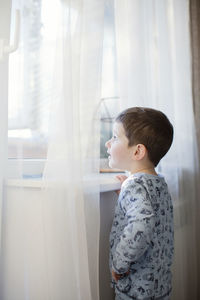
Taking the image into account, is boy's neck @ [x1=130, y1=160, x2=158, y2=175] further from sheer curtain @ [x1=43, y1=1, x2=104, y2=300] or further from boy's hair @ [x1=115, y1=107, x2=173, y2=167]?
sheer curtain @ [x1=43, y1=1, x2=104, y2=300]

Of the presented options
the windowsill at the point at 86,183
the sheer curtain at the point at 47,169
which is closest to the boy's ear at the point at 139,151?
the windowsill at the point at 86,183

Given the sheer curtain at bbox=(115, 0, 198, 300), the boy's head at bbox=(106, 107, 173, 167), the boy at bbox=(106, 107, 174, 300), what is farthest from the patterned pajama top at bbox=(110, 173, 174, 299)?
the sheer curtain at bbox=(115, 0, 198, 300)

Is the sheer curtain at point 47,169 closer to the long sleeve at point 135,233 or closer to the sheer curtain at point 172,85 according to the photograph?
the long sleeve at point 135,233

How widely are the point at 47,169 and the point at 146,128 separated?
0.41m

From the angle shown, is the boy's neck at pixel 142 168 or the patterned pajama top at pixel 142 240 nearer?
the patterned pajama top at pixel 142 240

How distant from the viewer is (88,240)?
38.5 inches

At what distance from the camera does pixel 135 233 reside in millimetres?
962

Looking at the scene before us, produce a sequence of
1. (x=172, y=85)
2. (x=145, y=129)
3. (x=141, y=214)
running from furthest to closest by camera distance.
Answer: (x=172, y=85)
(x=145, y=129)
(x=141, y=214)

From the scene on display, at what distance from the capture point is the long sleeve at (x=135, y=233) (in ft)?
3.16

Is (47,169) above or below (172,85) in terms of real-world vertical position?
below

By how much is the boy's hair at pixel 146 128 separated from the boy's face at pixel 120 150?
2 cm

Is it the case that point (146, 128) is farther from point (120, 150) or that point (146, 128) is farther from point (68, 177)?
point (68, 177)

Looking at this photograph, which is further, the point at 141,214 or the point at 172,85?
the point at 172,85

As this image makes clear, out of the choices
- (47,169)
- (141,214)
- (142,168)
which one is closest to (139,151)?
(142,168)
